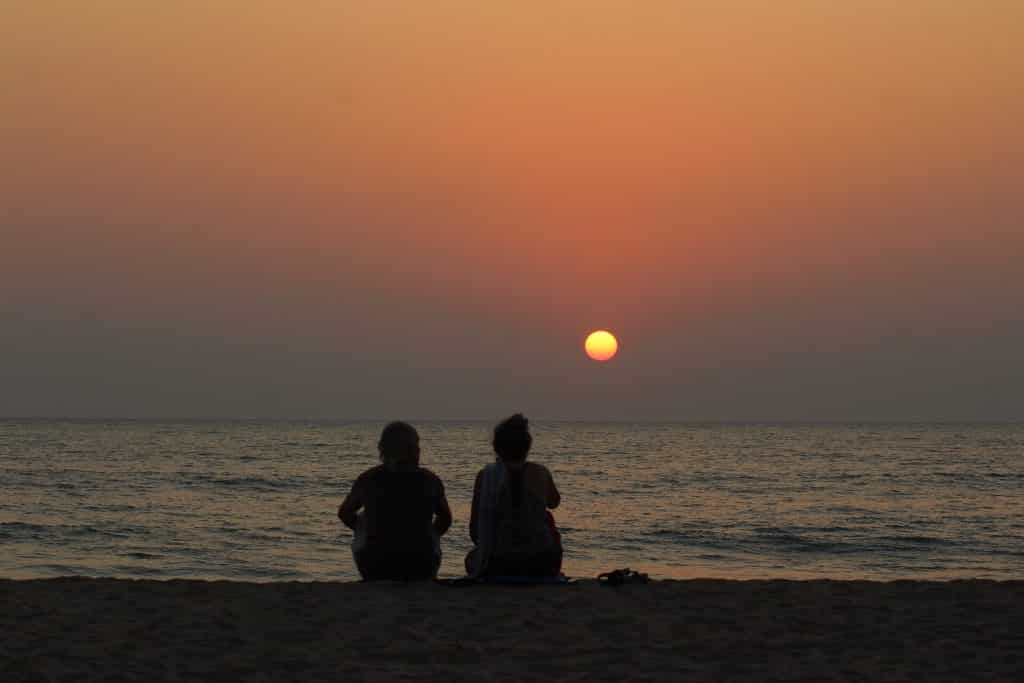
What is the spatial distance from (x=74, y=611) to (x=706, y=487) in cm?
3696

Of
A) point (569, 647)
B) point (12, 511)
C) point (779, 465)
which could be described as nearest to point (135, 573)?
point (12, 511)

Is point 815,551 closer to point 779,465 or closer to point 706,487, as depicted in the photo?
point 706,487

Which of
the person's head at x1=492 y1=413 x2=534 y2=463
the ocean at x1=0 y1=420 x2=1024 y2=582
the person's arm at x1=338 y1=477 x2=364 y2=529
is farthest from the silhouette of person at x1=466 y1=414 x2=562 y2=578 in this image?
the ocean at x1=0 y1=420 x2=1024 y2=582

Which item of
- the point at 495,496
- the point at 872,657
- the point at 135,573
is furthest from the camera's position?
the point at 135,573

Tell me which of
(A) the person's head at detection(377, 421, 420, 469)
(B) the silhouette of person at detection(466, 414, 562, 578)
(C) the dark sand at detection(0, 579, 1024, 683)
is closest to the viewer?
(C) the dark sand at detection(0, 579, 1024, 683)

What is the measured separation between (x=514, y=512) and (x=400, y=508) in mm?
932

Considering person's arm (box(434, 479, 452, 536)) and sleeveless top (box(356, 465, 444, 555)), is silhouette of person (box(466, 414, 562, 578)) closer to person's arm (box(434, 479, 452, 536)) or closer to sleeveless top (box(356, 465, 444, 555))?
person's arm (box(434, 479, 452, 536))

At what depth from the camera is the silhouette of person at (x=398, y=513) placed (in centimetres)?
898

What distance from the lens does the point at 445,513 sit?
9156 millimetres

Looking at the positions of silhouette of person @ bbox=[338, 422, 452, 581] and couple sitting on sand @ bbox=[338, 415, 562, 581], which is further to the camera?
silhouette of person @ bbox=[338, 422, 452, 581]

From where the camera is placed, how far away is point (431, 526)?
9.18 m

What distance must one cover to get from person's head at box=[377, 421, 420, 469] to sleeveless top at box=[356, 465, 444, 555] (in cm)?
7

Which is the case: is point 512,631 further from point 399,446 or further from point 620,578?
point 399,446

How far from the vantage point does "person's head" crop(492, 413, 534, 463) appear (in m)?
8.88
